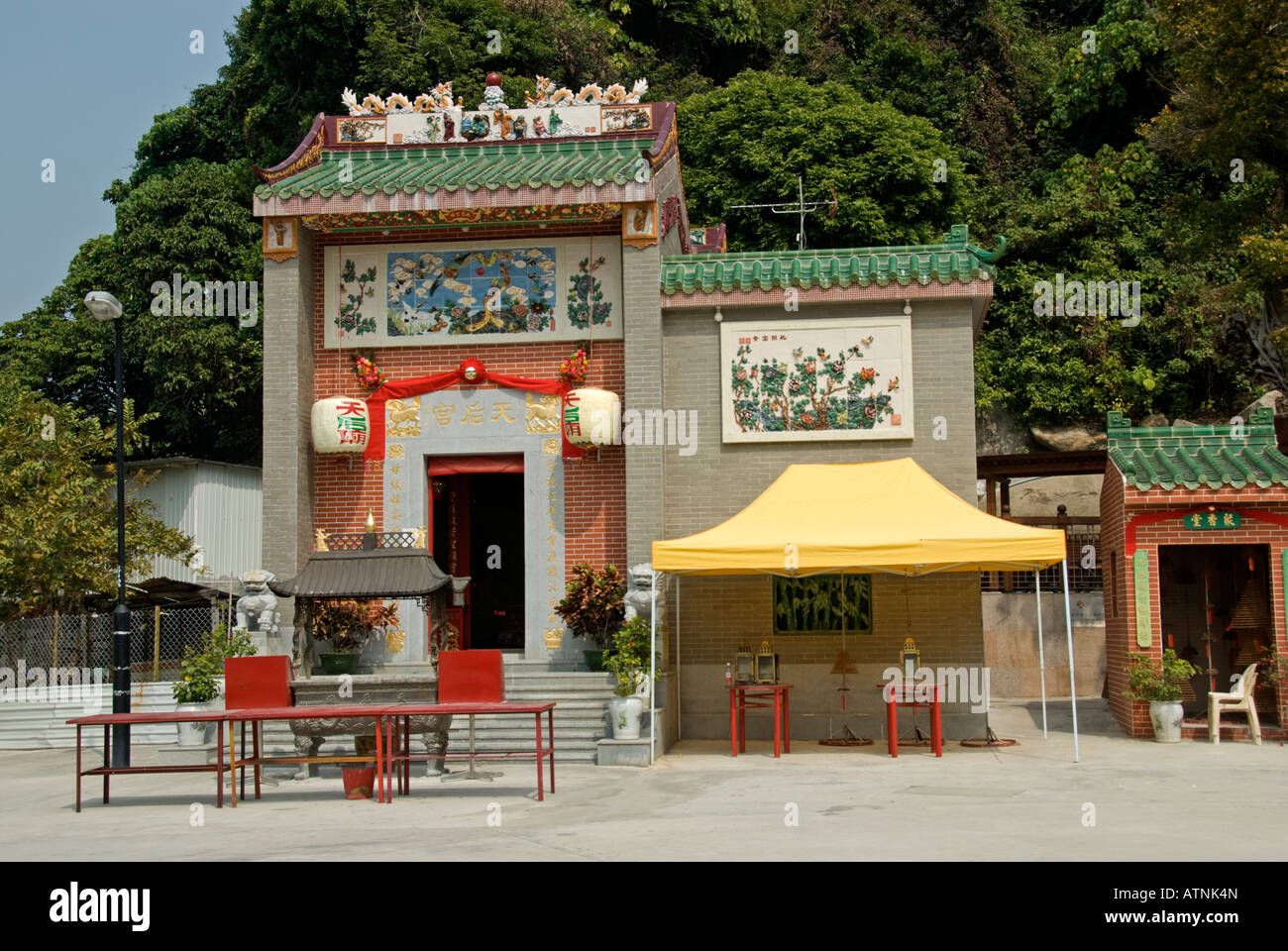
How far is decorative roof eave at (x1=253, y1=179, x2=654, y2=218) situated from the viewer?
16.8m

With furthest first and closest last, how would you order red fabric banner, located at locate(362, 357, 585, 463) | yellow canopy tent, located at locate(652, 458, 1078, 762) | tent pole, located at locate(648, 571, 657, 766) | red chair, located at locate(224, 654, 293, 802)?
red fabric banner, located at locate(362, 357, 585, 463) → tent pole, located at locate(648, 571, 657, 766) → yellow canopy tent, located at locate(652, 458, 1078, 762) → red chair, located at locate(224, 654, 293, 802)

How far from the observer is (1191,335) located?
31375 millimetres

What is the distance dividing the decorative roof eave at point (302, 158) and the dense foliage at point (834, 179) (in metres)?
12.7

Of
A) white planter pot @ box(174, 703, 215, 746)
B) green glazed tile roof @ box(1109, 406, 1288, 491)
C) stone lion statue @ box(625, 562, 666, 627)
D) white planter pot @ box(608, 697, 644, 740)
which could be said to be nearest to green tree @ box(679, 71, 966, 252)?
green glazed tile roof @ box(1109, 406, 1288, 491)

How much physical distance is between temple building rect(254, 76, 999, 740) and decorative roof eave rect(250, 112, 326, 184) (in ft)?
0.18

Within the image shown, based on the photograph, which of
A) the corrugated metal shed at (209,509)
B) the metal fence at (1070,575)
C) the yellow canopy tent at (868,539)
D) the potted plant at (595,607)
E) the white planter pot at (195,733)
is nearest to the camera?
the yellow canopy tent at (868,539)

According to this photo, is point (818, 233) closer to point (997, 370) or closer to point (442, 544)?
point (997, 370)

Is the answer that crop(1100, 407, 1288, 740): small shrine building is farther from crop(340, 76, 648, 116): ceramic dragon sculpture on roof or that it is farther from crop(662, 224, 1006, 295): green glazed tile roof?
crop(340, 76, 648, 116): ceramic dragon sculpture on roof

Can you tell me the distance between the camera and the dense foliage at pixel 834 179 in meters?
32.1

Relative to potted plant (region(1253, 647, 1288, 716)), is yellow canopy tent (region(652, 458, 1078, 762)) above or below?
above

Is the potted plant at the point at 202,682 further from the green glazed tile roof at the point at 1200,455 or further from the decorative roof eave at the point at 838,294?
the green glazed tile roof at the point at 1200,455

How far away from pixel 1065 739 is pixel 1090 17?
30324 millimetres

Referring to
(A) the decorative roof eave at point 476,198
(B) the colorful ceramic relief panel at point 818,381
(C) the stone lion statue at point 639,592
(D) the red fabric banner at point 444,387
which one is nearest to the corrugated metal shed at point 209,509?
(D) the red fabric banner at point 444,387

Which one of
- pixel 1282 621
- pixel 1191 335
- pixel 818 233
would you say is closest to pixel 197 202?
pixel 818 233
